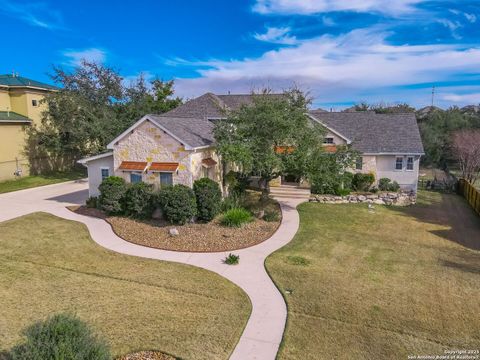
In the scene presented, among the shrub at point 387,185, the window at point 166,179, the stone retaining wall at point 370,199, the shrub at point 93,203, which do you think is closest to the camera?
the window at point 166,179

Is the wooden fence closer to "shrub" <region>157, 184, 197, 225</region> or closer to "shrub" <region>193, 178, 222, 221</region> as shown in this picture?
"shrub" <region>193, 178, 222, 221</region>

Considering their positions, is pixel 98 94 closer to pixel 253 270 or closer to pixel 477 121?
pixel 253 270

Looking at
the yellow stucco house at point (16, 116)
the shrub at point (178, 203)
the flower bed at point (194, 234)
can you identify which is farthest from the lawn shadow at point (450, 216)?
the yellow stucco house at point (16, 116)

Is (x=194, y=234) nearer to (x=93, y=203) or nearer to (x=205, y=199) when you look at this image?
(x=205, y=199)

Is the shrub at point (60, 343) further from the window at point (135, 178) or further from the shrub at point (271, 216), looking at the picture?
the window at point (135, 178)


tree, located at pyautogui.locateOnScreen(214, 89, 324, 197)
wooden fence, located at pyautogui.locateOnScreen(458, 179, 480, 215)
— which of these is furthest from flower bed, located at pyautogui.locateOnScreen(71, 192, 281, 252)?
wooden fence, located at pyautogui.locateOnScreen(458, 179, 480, 215)

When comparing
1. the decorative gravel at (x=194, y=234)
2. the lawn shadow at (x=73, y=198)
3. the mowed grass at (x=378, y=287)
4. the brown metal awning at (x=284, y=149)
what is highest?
the brown metal awning at (x=284, y=149)

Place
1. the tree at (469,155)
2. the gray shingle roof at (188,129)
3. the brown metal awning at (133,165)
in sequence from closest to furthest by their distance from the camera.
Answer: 1. the gray shingle roof at (188,129)
2. the brown metal awning at (133,165)
3. the tree at (469,155)

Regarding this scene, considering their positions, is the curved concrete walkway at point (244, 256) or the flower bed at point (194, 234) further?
the flower bed at point (194, 234)

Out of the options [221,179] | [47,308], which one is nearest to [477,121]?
[221,179]
